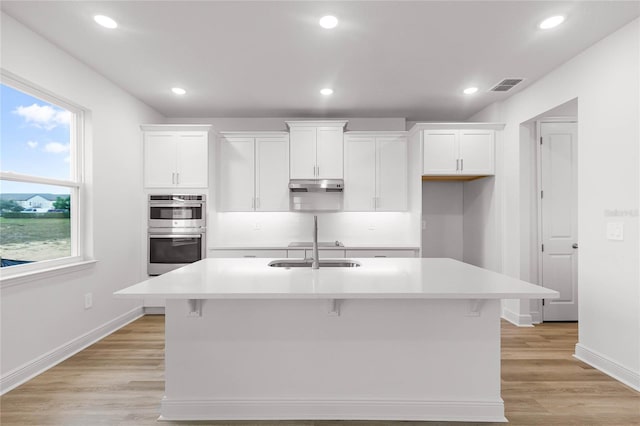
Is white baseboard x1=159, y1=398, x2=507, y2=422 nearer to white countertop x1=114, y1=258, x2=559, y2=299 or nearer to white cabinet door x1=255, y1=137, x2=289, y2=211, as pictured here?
white countertop x1=114, y1=258, x2=559, y2=299

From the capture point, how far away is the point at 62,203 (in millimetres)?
3299

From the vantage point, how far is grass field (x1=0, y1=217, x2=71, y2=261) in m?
2.69

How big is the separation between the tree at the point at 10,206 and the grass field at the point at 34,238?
8 cm

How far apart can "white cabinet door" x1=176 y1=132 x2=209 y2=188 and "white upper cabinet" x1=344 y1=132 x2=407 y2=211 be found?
1833 mm

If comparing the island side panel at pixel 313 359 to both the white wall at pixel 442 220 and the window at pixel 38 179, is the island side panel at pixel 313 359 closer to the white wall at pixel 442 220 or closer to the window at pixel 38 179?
the window at pixel 38 179

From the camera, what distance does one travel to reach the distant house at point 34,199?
2744 mm

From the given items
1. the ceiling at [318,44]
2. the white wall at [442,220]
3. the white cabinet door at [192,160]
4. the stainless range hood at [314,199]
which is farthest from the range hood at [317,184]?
the white wall at [442,220]

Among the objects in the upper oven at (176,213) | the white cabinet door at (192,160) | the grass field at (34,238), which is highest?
the white cabinet door at (192,160)

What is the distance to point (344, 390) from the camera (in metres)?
2.20

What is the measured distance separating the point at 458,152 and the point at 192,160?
132 inches

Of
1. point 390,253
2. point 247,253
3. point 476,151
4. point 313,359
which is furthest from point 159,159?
point 476,151

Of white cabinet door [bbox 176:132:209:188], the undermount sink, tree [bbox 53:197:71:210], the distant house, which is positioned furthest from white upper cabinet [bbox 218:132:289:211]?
the undermount sink

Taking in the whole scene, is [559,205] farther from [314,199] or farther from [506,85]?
[314,199]

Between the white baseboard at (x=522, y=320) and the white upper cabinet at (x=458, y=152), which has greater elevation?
the white upper cabinet at (x=458, y=152)
